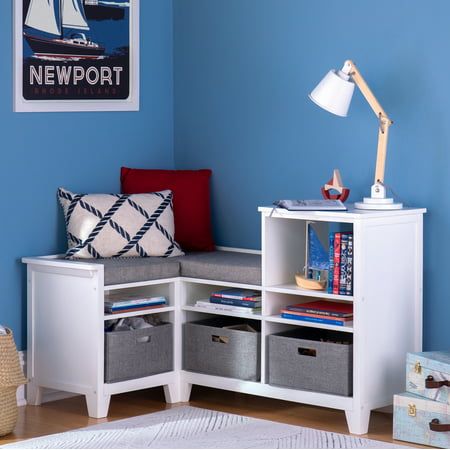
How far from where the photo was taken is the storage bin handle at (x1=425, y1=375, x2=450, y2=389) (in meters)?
3.50

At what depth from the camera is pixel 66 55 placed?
433 centimetres

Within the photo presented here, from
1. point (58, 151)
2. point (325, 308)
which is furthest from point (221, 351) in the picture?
point (58, 151)

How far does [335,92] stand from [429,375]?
105 cm

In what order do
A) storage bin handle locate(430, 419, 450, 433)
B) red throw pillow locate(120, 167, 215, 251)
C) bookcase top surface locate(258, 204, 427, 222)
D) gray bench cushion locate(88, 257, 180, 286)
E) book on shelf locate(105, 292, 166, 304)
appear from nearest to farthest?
storage bin handle locate(430, 419, 450, 433) → bookcase top surface locate(258, 204, 427, 222) → gray bench cushion locate(88, 257, 180, 286) → book on shelf locate(105, 292, 166, 304) → red throw pillow locate(120, 167, 215, 251)

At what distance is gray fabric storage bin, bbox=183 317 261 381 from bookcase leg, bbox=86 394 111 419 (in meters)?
0.40

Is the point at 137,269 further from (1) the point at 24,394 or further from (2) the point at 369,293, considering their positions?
(2) the point at 369,293

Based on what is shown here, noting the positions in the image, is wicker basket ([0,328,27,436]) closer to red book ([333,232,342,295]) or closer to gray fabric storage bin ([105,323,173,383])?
gray fabric storage bin ([105,323,173,383])

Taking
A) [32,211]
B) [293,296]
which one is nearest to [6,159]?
[32,211]

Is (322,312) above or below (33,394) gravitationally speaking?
above

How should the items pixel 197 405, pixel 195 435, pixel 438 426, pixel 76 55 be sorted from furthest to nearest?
pixel 76 55 → pixel 197 405 → pixel 195 435 → pixel 438 426

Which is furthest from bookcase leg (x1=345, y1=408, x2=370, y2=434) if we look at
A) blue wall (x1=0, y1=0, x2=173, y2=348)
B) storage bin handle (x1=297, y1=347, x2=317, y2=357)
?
blue wall (x1=0, y1=0, x2=173, y2=348)

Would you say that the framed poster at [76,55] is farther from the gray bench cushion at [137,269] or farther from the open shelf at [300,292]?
the open shelf at [300,292]

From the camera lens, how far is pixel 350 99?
385 cm

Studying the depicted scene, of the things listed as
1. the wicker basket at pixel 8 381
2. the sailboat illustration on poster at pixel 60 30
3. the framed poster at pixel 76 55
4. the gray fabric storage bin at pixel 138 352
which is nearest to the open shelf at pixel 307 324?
the gray fabric storage bin at pixel 138 352
